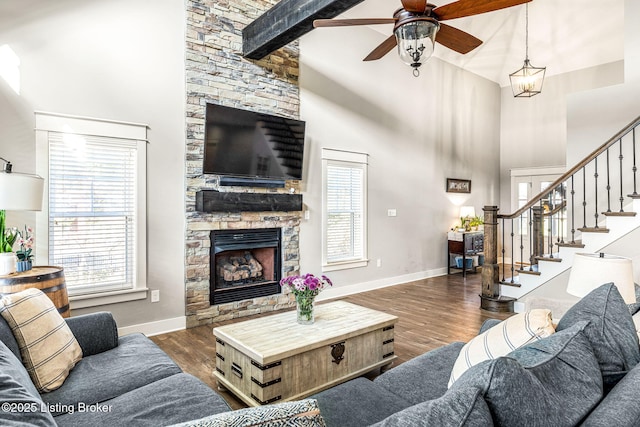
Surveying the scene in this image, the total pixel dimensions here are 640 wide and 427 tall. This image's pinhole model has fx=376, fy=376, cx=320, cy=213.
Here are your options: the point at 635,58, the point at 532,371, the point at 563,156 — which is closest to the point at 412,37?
the point at 532,371

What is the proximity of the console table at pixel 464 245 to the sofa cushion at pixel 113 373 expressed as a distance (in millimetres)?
5911

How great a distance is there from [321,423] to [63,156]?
149 inches

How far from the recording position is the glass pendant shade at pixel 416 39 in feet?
8.57

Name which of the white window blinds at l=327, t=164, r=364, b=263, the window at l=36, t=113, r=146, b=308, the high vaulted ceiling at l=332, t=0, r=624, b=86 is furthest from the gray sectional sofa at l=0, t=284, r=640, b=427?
the high vaulted ceiling at l=332, t=0, r=624, b=86

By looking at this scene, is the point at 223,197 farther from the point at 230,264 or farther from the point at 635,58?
the point at 635,58

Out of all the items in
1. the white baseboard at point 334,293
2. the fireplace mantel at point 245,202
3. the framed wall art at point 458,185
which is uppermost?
the framed wall art at point 458,185

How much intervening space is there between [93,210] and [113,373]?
2.24m

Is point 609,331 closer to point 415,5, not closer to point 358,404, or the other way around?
point 358,404

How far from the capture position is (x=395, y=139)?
6.41m

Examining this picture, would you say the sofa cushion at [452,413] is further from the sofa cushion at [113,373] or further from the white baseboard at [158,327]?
the white baseboard at [158,327]

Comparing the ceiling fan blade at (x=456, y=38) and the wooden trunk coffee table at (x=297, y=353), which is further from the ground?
the ceiling fan blade at (x=456, y=38)

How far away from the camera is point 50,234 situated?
3.47 metres

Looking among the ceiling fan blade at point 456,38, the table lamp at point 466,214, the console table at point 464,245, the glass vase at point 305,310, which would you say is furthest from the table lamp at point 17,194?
the table lamp at point 466,214

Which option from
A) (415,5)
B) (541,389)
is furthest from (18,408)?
(415,5)
